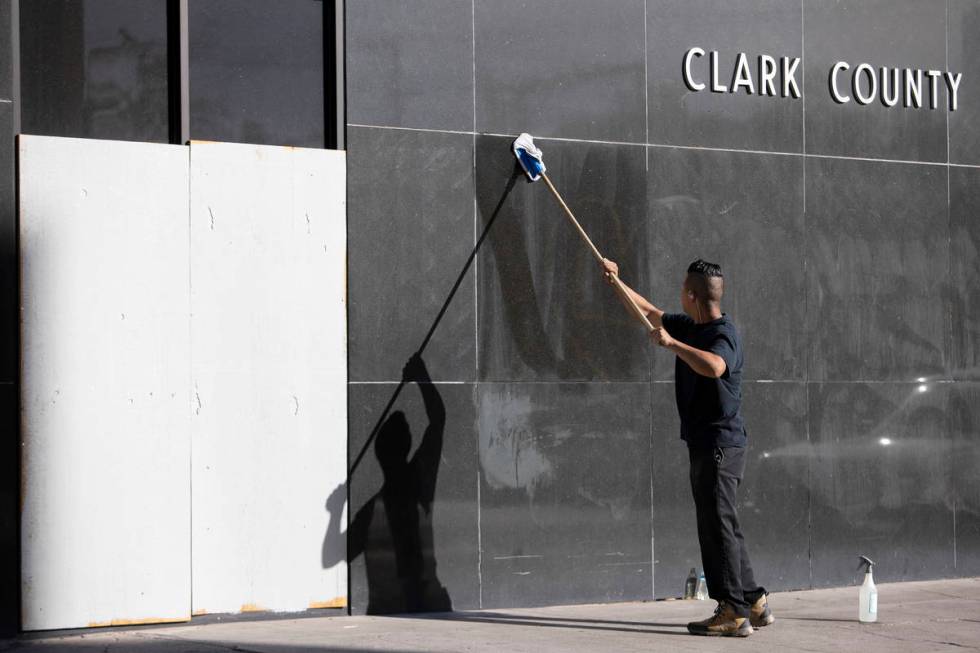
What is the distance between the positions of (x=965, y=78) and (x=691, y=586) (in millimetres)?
4342

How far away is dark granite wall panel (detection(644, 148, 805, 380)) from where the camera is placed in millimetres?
9078

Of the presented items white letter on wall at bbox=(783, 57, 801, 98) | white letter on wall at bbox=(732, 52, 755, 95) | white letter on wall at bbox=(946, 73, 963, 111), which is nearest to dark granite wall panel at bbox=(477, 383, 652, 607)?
white letter on wall at bbox=(732, 52, 755, 95)

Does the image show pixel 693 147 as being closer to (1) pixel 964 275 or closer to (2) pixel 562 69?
(2) pixel 562 69

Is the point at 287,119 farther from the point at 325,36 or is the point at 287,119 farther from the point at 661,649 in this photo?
the point at 661,649

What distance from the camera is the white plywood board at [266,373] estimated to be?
305 inches

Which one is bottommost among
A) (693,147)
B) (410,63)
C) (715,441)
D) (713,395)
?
(715,441)

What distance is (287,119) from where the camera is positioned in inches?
321

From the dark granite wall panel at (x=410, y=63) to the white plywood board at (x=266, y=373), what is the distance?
→ 457mm

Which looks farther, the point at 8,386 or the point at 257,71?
the point at 257,71

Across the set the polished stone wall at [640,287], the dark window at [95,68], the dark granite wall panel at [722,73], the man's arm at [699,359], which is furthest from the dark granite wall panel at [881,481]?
the dark window at [95,68]

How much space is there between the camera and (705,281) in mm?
7695

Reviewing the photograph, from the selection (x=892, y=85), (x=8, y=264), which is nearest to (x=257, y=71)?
(x=8, y=264)

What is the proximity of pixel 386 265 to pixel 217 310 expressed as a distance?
107 centimetres

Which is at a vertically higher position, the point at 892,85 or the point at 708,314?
the point at 892,85
